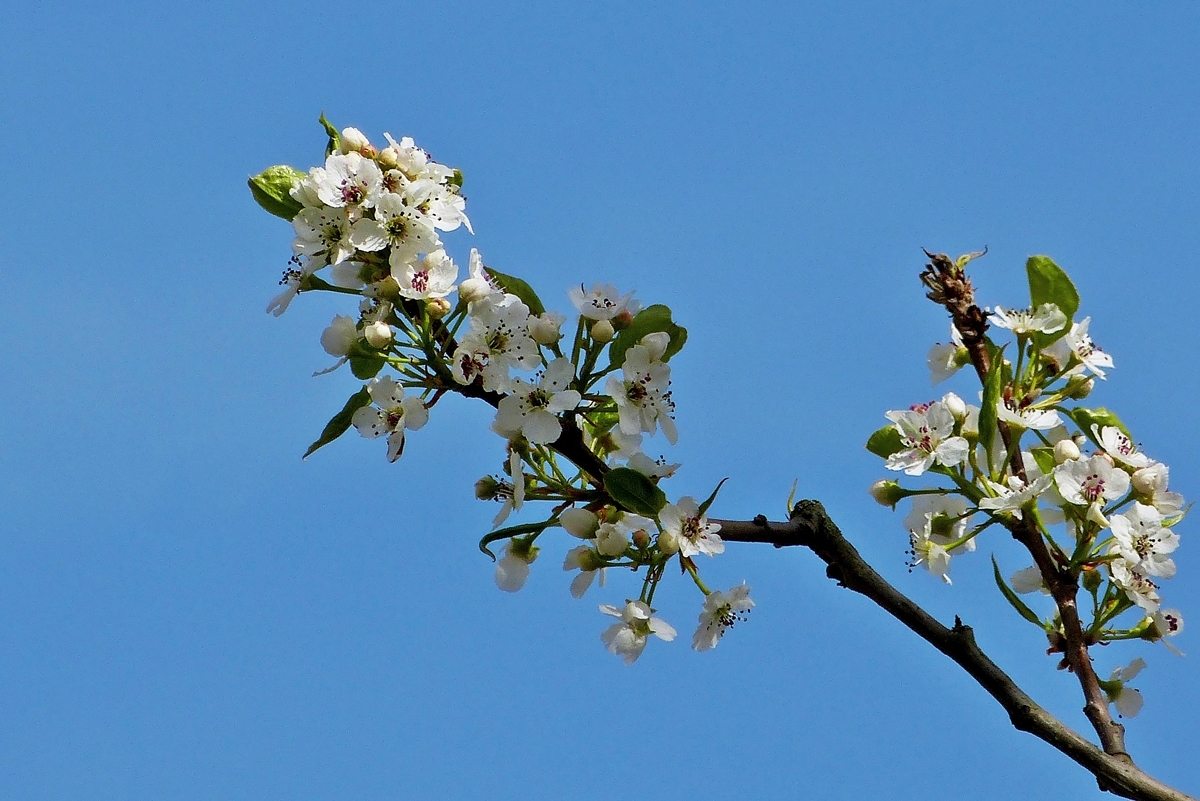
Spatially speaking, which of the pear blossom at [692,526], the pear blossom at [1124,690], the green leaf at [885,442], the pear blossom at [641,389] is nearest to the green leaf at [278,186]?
the pear blossom at [641,389]

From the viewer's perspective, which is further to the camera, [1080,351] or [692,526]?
[1080,351]

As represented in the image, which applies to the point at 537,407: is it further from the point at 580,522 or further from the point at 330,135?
the point at 330,135

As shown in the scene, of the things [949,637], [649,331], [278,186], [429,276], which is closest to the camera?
[949,637]

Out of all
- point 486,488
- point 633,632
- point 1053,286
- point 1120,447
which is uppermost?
point 1053,286

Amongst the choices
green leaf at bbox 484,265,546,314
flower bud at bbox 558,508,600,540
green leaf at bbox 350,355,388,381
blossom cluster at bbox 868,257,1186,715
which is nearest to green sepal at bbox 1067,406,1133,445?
blossom cluster at bbox 868,257,1186,715

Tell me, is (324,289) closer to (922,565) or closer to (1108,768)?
(922,565)

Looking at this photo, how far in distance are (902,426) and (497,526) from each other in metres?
1.12

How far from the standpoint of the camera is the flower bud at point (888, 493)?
3.12m

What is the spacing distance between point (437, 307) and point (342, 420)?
42 centimetres

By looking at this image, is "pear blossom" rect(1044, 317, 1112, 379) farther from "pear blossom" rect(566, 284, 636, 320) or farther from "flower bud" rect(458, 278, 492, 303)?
"flower bud" rect(458, 278, 492, 303)

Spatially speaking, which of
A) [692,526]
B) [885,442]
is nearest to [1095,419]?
[885,442]

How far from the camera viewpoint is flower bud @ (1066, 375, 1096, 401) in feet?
10.2

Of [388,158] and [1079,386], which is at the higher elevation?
[1079,386]

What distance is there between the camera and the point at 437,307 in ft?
8.97
